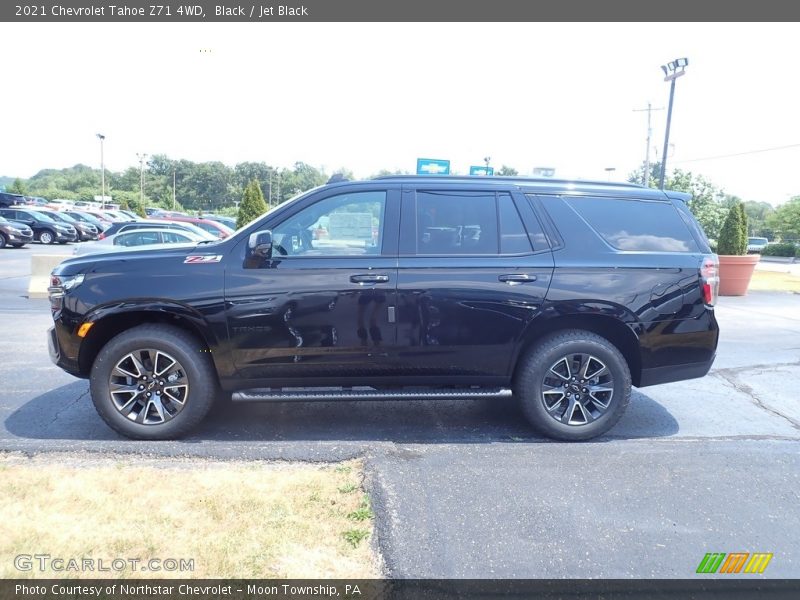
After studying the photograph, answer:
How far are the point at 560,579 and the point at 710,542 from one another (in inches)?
38.5

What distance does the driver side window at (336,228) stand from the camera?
4.24m

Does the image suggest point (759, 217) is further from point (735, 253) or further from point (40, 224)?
point (40, 224)

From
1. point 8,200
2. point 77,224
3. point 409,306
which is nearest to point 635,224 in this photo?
point 409,306

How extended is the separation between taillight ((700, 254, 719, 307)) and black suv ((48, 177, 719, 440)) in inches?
0.6

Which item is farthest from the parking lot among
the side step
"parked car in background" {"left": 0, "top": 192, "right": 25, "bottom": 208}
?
"parked car in background" {"left": 0, "top": 192, "right": 25, "bottom": 208}

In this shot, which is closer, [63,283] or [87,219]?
[63,283]

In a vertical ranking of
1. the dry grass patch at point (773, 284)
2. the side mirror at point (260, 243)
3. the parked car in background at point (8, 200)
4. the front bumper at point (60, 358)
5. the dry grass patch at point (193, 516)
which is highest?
the parked car in background at point (8, 200)

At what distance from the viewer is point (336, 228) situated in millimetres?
4344

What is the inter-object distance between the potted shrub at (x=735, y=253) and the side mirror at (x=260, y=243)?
12.5 meters

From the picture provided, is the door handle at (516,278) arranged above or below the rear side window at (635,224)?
below

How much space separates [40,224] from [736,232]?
2945cm

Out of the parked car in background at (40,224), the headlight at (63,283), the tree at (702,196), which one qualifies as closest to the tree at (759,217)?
the tree at (702,196)

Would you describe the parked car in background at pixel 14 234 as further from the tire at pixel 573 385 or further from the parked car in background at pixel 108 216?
the tire at pixel 573 385

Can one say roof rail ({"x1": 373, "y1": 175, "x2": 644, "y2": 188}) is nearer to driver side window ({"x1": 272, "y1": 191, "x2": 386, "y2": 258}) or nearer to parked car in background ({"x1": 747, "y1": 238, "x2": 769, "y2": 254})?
driver side window ({"x1": 272, "y1": 191, "x2": 386, "y2": 258})
